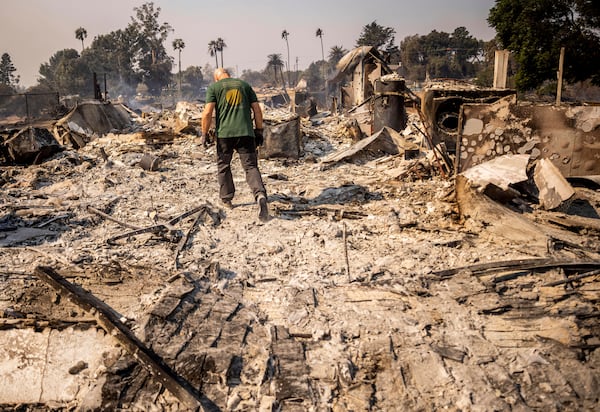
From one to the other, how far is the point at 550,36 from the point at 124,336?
22.7m

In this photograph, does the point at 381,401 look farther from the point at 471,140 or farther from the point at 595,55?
the point at 595,55

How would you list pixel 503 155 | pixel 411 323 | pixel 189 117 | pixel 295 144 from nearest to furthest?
pixel 411 323 → pixel 503 155 → pixel 295 144 → pixel 189 117

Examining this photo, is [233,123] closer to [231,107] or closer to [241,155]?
[231,107]

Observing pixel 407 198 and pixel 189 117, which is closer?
pixel 407 198

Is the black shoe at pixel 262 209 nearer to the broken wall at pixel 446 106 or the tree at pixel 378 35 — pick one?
the broken wall at pixel 446 106

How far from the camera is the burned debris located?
79.2 inches

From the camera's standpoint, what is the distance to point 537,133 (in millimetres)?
5020

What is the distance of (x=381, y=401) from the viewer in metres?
1.93

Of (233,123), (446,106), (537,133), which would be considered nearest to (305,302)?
(233,123)

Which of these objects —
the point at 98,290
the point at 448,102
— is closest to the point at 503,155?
the point at 448,102

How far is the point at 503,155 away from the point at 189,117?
27.0 ft

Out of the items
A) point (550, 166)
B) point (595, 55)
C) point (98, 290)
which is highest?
point (595, 55)

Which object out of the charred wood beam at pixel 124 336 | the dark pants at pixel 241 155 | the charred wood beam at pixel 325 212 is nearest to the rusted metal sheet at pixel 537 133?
the charred wood beam at pixel 325 212

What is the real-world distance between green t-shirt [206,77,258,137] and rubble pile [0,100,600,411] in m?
0.91
